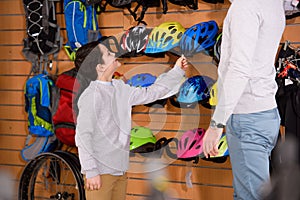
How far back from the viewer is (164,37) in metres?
3.08

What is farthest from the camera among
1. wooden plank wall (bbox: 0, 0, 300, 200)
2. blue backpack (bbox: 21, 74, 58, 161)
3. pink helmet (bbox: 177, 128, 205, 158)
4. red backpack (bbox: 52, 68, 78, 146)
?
blue backpack (bbox: 21, 74, 58, 161)

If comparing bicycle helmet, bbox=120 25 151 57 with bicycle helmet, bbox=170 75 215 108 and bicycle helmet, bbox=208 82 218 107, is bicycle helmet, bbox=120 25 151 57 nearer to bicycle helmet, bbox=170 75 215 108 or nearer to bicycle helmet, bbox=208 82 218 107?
bicycle helmet, bbox=170 75 215 108

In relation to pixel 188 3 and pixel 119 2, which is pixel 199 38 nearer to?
pixel 188 3

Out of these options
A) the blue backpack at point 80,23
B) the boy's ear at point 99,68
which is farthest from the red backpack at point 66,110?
the boy's ear at point 99,68

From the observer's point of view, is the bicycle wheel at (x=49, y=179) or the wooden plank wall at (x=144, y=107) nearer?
the wooden plank wall at (x=144, y=107)

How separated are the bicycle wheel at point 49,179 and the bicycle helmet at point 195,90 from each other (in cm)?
95

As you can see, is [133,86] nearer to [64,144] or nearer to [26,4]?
[64,144]

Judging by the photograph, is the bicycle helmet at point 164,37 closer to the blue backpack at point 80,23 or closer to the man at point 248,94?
the blue backpack at point 80,23

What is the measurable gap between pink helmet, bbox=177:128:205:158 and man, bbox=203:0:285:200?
0.85m

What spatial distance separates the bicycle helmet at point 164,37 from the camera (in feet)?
10.0

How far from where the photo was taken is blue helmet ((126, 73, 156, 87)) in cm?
312

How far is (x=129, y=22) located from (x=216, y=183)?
133 centimetres

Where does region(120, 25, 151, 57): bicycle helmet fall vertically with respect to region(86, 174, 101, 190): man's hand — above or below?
above

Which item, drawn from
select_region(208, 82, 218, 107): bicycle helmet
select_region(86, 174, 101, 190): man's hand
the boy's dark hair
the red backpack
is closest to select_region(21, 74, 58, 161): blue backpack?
the red backpack
